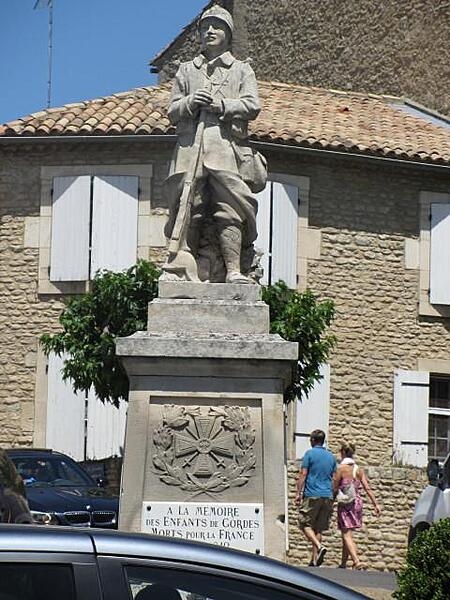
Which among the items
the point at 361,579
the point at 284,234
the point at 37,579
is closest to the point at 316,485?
the point at 361,579

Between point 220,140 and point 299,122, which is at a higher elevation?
point 299,122

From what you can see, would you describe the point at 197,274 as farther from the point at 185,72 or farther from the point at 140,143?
the point at 140,143

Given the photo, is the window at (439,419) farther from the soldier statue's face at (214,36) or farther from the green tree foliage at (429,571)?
the green tree foliage at (429,571)

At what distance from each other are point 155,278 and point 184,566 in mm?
17279

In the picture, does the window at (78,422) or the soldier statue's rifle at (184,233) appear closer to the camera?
the soldier statue's rifle at (184,233)

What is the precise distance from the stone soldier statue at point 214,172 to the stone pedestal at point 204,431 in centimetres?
69

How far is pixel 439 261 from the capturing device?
1046 inches

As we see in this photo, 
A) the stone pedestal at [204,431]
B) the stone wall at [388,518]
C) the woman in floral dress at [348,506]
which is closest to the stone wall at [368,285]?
the stone wall at [388,518]

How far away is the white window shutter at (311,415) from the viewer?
2523 cm

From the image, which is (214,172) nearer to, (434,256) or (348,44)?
(434,256)

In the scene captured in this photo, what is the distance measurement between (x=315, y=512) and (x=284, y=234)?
8257mm

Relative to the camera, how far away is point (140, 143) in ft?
84.0

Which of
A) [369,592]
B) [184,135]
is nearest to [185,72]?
[184,135]

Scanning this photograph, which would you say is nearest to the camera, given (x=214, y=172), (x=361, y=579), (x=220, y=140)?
(x=214, y=172)
